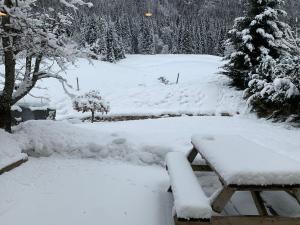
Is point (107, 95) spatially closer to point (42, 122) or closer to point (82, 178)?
point (42, 122)

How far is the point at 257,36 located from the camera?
58.7 ft

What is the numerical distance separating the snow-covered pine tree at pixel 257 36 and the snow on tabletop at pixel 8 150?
12797mm

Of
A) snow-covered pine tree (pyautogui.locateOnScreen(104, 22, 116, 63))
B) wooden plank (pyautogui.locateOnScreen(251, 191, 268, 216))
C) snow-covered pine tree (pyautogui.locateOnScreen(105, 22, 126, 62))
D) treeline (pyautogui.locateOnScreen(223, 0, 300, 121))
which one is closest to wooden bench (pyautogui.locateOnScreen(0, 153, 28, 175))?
wooden plank (pyautogui.locateOnScreen(251, 191, 268, 216))

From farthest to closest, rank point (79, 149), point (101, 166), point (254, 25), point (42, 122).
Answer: point (254, 25), point (42, 122), point (79, 149), point (101, 166)

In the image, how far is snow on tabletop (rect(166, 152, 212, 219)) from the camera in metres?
3.34

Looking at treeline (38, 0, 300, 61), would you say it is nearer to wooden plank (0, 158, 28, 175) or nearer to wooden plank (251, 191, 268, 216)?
wooden plank (0, 158, 28, 175)

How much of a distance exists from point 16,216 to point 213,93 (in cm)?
1627

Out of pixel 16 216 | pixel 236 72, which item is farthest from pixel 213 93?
pixel 16 216

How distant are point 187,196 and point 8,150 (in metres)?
3.74

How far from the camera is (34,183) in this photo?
210 inches

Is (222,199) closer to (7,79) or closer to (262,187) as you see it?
(262,187)

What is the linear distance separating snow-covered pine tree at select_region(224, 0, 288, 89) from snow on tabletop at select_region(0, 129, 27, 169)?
12.8 meters

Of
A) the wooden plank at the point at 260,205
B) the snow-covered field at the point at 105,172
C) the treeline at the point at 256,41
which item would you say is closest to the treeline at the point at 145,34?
the treeline at the point at 256,41

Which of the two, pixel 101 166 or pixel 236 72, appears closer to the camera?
pixel 101 166
